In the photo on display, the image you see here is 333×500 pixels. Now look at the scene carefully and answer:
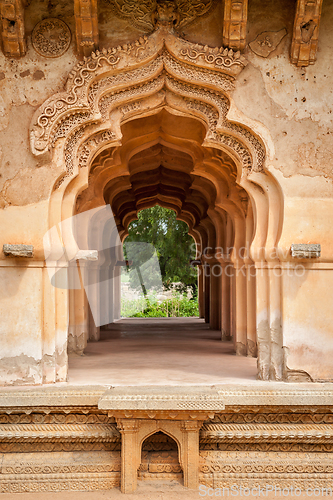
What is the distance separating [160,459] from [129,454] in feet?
1.19

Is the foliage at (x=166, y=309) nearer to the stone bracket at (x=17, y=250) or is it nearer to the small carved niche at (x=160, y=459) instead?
the small carved niche at (x=160, y=459)

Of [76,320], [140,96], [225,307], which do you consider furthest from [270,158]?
[225,307]

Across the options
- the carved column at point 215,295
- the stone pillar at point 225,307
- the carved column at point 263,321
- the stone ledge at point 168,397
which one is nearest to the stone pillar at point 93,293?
the stone pillar at point 225,307

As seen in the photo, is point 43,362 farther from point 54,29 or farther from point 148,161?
point 148,161

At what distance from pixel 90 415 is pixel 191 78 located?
4.00 meters

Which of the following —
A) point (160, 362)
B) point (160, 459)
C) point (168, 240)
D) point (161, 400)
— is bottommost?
point (160, 459)

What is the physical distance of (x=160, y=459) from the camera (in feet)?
15.1

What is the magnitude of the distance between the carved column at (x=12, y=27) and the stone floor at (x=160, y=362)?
12.8 ft

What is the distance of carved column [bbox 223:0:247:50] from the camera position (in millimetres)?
5105

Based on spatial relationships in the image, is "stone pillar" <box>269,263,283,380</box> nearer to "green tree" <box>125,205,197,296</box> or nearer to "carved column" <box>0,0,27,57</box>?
"carved column" <box>0,0,27,57</box>

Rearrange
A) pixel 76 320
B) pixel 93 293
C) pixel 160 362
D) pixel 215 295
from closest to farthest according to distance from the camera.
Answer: pixel 160 362 → pixel 76 320 → pixel 93 293 → pixel 215 295

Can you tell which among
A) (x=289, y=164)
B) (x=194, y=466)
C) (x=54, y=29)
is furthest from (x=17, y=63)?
(x=194, y=466)

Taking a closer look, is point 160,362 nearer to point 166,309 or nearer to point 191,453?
point 191,453

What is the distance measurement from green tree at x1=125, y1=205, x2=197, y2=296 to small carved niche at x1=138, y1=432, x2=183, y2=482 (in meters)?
16.4
